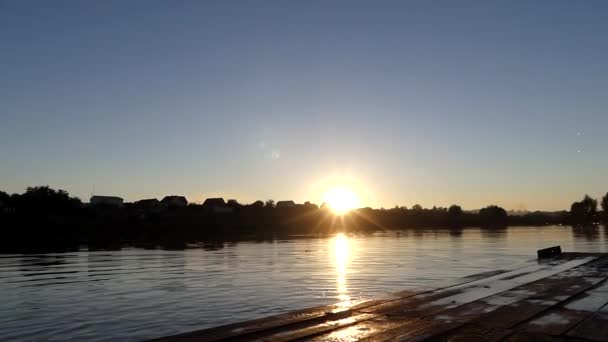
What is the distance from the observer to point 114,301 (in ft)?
75.5

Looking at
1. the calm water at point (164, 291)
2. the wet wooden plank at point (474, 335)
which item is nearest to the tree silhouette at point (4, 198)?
the calm water at point (164, 291)

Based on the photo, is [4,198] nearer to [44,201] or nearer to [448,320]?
[44,201]

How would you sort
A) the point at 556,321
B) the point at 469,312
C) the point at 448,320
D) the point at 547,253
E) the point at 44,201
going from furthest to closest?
the point at 44,201 < the point at 547,253 < the point at 469,312 < the point at 448,320 < the point at 556,321

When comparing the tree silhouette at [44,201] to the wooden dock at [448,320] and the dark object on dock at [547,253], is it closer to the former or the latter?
the dark object on dock at [547,253]

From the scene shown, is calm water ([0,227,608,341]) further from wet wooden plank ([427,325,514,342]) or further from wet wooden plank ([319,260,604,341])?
wet wooden plank ([427,325,514,342])

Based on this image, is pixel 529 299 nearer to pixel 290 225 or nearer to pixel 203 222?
pixel 203 222

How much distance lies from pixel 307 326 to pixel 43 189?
148341mm

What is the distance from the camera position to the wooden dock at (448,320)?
11906 millimetres

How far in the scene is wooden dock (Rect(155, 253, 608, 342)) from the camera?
39.1ft

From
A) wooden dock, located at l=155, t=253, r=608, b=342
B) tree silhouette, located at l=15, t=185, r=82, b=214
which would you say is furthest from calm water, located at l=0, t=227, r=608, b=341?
tree silhouette, located at l=15, t=185, r=82, b=214

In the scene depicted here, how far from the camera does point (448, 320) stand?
45.2ft

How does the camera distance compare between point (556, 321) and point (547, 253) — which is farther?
point (547, 253)

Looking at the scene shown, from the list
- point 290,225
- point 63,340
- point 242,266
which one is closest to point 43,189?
point 290,225

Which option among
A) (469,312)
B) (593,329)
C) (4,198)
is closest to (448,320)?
(469,312)
